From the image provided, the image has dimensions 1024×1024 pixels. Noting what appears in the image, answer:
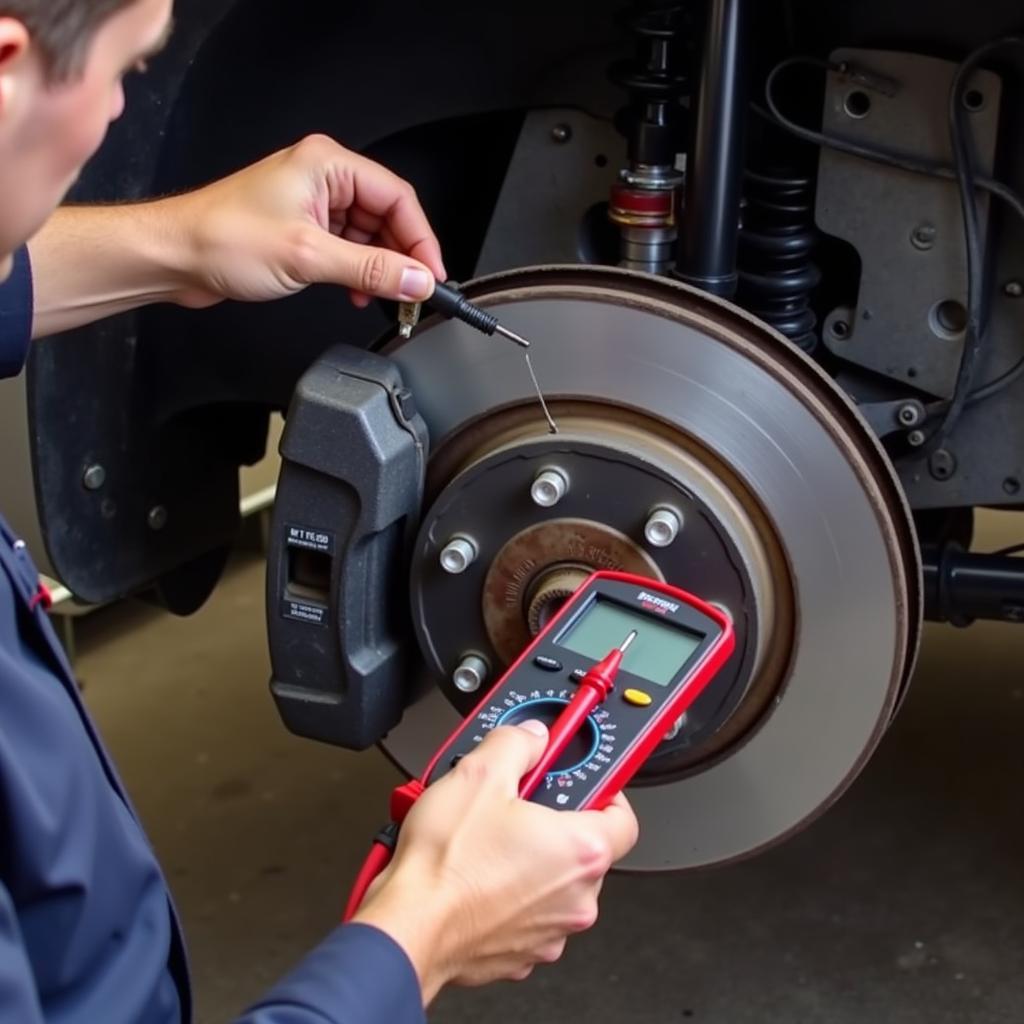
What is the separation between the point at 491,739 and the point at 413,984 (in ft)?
0.39

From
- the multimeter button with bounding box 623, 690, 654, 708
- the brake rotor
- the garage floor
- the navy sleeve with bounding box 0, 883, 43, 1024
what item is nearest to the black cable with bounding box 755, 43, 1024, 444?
the brake rotor

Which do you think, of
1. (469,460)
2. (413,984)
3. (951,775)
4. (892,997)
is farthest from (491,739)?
(951,775)

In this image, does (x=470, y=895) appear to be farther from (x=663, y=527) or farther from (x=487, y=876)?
(x=663, y=527)

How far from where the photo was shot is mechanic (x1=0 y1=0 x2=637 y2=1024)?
0.46 metres

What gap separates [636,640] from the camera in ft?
2.36

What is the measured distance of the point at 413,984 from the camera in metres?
0.54

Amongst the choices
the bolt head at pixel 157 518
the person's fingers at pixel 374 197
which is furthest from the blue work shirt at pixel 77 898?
the bolt head at pixel 157 518

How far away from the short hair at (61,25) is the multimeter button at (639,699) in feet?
1.21

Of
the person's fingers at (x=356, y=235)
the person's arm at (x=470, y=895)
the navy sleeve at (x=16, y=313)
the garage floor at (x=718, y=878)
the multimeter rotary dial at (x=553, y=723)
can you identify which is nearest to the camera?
the person's arm at (x=470, y=895)

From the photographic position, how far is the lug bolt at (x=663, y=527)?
0.79 m

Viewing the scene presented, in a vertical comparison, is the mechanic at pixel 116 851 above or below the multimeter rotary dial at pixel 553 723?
above

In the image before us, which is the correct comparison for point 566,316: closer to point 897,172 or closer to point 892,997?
point 897,172

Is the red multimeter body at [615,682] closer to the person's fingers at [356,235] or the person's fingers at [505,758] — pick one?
the person's fingers at [505,758]

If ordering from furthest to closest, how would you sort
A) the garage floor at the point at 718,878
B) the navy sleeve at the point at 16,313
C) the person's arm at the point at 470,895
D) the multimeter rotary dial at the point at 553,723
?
the garage floor at the point at 718,878 → the navy sleeve at the point at 16,313 → the multimeter rotary dial at the point at 553,723 → the person's arm at the point at 470,895
